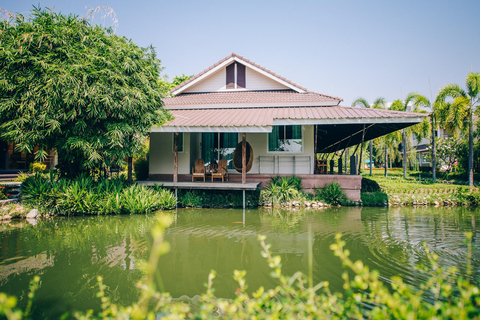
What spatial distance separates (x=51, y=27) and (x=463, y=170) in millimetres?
27461

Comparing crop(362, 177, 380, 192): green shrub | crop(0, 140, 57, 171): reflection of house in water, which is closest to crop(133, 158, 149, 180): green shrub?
crop(0, 140, 57, 171): reflection of house in water

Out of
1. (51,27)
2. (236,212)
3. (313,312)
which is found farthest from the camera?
(236,212)

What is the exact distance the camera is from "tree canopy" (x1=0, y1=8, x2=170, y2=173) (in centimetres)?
859

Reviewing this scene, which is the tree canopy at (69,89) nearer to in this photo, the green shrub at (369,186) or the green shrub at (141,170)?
the green shrub at (141,170)

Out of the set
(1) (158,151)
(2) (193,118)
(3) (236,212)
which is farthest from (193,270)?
(1) (158,151)

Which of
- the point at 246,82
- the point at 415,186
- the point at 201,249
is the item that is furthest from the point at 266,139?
the point at 415,186

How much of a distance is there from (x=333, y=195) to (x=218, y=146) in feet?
19.2

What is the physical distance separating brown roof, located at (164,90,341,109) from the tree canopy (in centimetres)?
498

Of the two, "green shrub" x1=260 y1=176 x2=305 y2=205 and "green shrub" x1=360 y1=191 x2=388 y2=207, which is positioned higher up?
"green shrub" x1=260 y1=176 x2=305 y2=205

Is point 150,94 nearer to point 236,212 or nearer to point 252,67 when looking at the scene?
point 236,212

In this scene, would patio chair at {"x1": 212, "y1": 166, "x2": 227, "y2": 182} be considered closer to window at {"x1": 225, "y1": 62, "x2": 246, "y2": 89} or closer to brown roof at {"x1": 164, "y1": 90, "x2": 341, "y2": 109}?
brown roof at {"x1": 164, "y1": 90, "x2": 341, "y2": 109}

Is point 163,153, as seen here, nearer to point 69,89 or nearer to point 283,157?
point 69,89

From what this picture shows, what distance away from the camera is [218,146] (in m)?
13.9

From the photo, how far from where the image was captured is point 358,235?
668 cm
